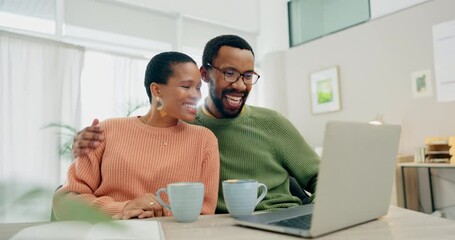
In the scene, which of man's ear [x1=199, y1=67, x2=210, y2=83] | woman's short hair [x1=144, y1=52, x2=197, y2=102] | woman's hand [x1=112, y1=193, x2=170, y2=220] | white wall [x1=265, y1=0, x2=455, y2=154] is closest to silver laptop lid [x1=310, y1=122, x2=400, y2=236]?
woman's hand [x1=112, y1=193, x2=170, y2=220]

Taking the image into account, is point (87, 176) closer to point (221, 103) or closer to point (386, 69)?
point (221, 103)

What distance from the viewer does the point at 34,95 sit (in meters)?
3.42

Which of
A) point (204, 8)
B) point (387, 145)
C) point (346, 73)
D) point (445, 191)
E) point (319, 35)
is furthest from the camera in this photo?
point (204, 8)

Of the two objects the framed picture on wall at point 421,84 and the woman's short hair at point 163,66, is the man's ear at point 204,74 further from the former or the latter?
the framed picture on wall at point 421,84

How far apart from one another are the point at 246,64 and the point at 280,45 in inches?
144

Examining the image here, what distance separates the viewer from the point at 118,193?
1054 millimetres

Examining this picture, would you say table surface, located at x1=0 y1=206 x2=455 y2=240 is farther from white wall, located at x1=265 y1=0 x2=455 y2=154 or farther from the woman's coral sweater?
white wall, located at x1=265 y1=0 x2=455 y2=154

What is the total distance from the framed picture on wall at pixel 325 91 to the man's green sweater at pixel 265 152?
2.86 meters

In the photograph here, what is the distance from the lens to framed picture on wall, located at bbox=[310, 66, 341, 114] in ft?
13.5

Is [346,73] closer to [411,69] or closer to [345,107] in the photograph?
[345,107]

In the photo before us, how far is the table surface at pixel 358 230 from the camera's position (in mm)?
648

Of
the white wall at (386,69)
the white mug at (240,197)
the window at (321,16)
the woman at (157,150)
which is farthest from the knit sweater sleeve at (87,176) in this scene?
the window at (321,16)

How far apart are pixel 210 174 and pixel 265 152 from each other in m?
0.30

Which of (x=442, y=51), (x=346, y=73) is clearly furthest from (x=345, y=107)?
(x=442, y=51)
